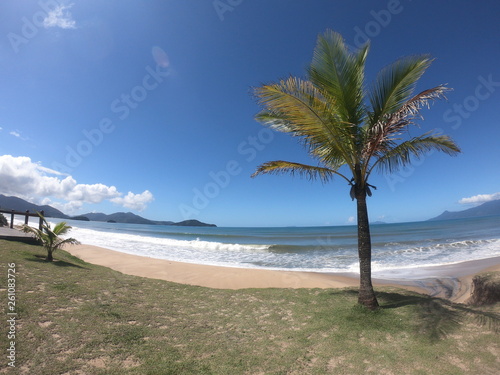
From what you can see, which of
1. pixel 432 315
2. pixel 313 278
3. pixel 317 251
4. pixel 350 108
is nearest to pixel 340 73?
Answer: pixel 350 108

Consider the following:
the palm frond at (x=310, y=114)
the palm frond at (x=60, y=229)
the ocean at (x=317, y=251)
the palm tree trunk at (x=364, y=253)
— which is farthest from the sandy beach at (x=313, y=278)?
the palm frond at (x=310, y=114)

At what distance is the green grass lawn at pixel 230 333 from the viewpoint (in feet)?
10.7

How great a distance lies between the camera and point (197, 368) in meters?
3.29

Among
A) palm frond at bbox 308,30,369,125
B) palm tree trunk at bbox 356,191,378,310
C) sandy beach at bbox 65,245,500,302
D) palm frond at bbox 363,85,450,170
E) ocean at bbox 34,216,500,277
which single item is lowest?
ocean at bbox 34,216,500,277

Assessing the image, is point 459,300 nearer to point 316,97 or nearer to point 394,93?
point 394,93

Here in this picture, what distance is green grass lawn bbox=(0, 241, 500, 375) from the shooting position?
3.27 m

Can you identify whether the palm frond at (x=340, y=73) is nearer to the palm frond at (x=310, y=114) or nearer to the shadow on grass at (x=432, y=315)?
the palm frond at (x=310, y=114)

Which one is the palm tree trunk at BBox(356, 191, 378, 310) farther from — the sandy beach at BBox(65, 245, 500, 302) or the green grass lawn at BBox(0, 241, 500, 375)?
the sandy beach at BBox(65, 245, 500, 302)

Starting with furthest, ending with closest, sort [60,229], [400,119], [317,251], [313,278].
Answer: [317,251]
[313,278]
[60,229]
[400,119]

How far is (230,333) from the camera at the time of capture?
4562 mm

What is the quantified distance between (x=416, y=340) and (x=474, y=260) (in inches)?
621

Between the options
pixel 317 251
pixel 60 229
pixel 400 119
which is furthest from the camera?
pixel 317 251

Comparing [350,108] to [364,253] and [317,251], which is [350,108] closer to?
[364,253]

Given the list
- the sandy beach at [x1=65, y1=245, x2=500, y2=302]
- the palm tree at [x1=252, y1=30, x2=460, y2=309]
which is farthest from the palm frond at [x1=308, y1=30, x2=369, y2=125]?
the sandy beach at [x1=65, y1=245, x2=500, y2=302]
